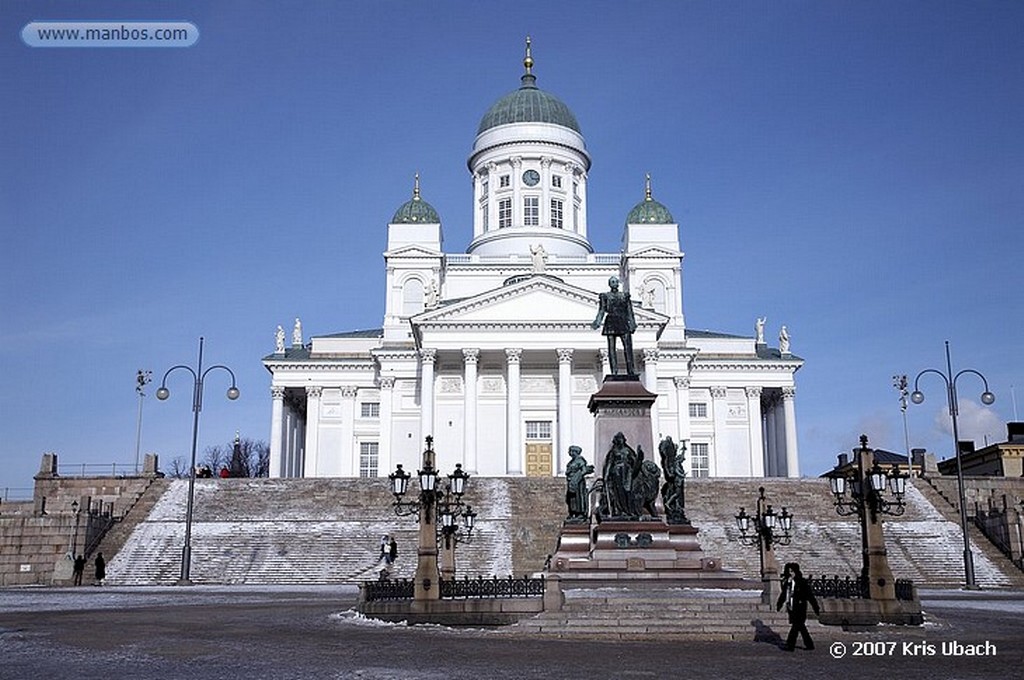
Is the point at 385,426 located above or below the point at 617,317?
above

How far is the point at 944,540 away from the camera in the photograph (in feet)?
141

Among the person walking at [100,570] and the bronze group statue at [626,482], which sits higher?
the bronze group statue at [626,482]

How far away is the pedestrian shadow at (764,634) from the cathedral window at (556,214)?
63.1 metres

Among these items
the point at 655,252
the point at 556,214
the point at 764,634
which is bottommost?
the point at 764,634

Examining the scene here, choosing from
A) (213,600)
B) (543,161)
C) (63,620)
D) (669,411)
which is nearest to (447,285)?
(543,161)

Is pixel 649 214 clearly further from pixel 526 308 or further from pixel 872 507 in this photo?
pixel 872 507

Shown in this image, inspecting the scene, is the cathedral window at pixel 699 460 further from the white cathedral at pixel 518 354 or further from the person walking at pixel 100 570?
the person walking at pixel 100 570

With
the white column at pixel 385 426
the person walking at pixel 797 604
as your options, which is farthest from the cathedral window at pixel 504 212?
the person walking at pixel 797 604

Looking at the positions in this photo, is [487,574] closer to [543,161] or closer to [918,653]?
[918,653]

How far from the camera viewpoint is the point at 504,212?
8019cm

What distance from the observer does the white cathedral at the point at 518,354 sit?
207ft

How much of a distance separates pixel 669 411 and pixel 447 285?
1890 cm

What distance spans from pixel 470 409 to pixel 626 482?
39.2 meters

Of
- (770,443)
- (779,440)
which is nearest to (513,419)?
(779,440)
